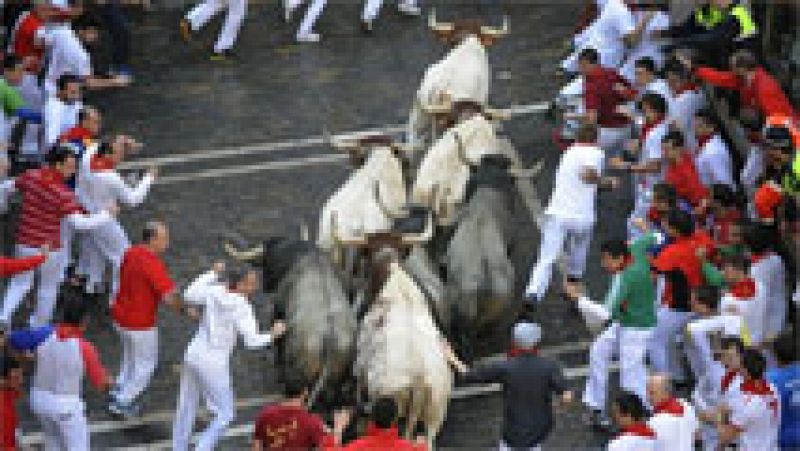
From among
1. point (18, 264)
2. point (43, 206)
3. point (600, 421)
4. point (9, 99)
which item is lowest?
point (600, 421)

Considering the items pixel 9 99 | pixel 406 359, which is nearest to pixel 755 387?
pixel 406 359

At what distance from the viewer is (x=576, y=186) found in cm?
2031

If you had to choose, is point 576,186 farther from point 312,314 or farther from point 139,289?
point 139,289

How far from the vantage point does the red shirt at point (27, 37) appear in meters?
23.4

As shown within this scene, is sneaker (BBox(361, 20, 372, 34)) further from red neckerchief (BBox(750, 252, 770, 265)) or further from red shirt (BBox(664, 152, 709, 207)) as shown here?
red neckerchief (BBox(750, 252, 770, 265))

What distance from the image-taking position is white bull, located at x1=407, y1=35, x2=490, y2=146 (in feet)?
74.0

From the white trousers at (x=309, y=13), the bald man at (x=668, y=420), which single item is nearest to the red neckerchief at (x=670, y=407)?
the bald man at (x=668, y=420)

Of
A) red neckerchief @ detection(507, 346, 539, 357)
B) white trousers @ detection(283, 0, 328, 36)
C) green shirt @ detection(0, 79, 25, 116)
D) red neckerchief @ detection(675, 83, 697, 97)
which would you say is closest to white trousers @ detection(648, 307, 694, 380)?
red neckerchief @ detection(507, 346, 539, 357)

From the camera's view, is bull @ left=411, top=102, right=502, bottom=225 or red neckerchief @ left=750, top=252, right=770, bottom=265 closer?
red neckerchief @ left=750, top=252, right=770, bottom=265

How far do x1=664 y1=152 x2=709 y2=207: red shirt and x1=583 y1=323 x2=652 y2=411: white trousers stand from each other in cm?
214

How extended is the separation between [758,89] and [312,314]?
225 inches

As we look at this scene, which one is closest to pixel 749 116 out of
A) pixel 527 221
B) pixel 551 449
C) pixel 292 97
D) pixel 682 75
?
pixel 682 75

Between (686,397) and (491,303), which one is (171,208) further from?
(686,397)

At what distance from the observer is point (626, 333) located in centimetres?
1856
